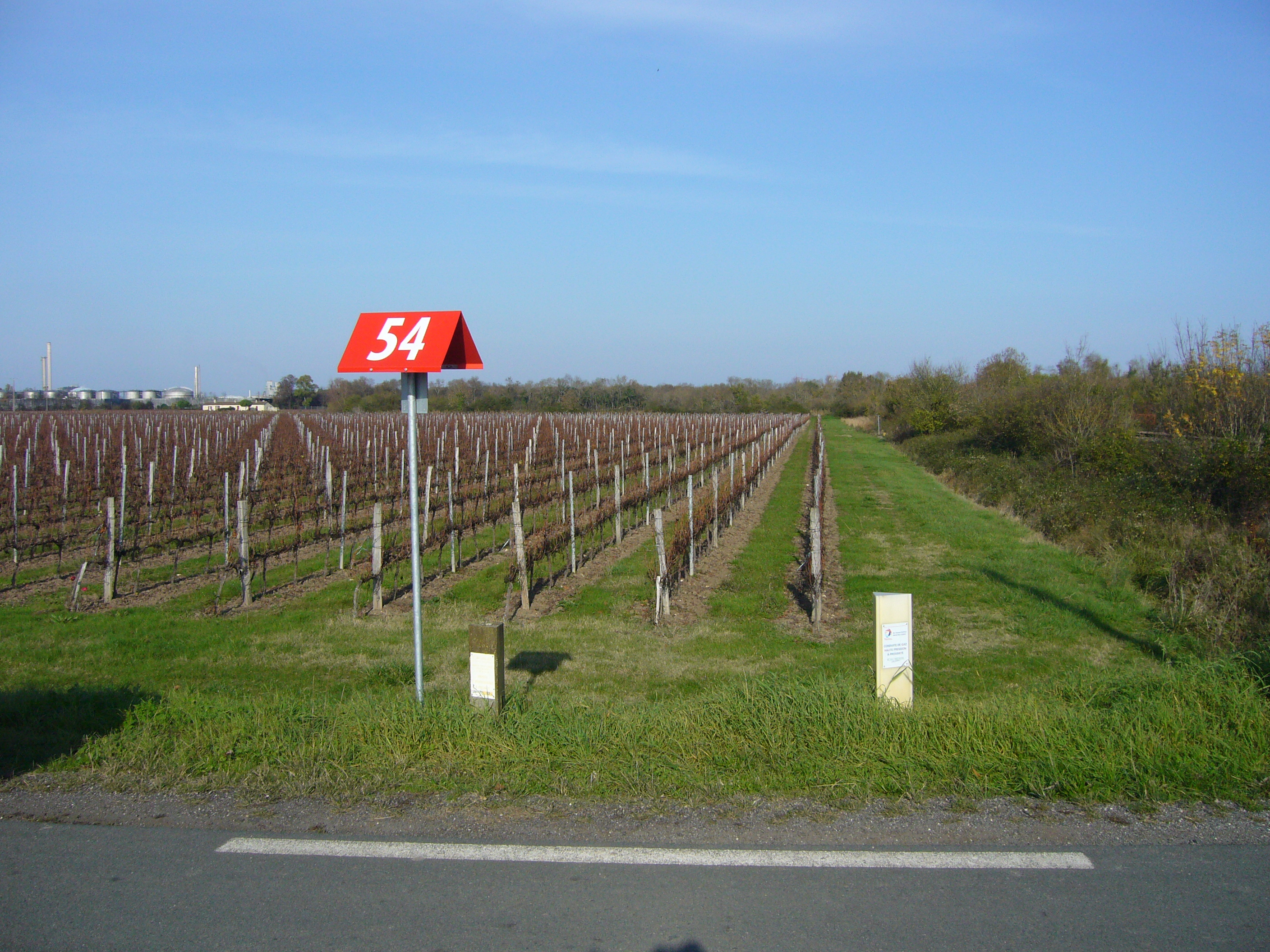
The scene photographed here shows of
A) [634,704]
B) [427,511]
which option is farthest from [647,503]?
[634,704]

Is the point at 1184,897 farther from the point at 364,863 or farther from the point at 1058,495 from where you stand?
the point at 1058,495

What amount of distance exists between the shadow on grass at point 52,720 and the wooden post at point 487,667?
2418 mm

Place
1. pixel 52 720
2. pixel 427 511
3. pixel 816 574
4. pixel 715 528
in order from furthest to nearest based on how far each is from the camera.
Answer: pixel 715 528
pixel 427 511
pixel 816 574
pixel 52 720

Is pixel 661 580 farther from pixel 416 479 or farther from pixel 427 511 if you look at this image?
pixel 427 511

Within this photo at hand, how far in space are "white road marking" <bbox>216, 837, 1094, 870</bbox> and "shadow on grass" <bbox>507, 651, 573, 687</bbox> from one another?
3.64 metres

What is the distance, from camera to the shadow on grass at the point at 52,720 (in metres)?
5.00

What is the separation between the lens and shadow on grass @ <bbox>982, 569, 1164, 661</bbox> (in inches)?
363

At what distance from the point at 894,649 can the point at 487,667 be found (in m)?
2.75

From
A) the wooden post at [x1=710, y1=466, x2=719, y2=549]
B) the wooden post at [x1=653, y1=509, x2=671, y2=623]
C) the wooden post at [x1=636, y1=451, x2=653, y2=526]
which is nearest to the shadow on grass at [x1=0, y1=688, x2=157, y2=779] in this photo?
the wooden post at [x1=653, y1=509, x2=671, y2=623]

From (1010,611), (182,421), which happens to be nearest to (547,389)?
(182,421)

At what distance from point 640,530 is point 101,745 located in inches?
518

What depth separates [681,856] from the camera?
369cm

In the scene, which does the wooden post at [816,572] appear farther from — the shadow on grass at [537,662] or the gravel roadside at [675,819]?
the gravel roadside at [675,819]

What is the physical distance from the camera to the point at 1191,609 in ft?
32.7
